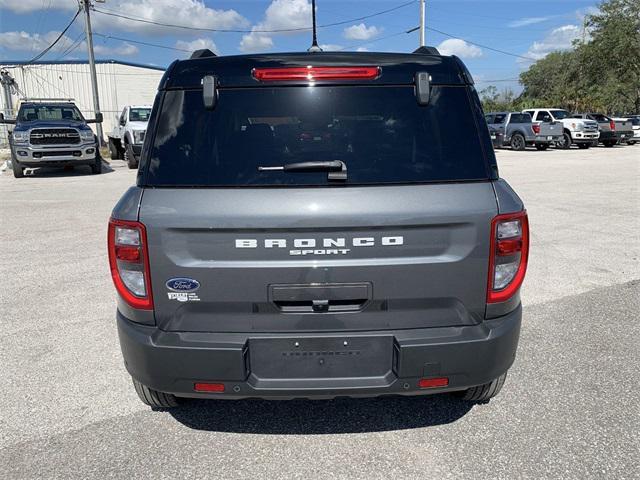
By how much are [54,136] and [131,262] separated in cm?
1574

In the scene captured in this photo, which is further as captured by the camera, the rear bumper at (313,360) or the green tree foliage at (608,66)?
the green tree foliage at (608,66)

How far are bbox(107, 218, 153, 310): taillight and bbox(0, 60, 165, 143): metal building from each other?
1708 inches

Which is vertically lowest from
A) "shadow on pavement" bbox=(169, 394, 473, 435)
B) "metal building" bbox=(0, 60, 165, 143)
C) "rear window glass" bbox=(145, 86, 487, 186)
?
"shadow on pavement" bbox=(169, 394, 473, 435)

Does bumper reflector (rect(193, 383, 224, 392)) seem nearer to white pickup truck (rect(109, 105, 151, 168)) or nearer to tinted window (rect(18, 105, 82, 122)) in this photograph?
white pickup truck (rect(109, 105, 151, 168))

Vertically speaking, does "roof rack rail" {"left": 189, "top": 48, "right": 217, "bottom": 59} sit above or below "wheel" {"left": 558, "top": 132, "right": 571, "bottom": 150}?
above

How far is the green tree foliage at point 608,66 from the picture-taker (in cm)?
4094

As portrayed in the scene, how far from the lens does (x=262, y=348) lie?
250cm

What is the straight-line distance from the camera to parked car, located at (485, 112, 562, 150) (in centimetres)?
2647

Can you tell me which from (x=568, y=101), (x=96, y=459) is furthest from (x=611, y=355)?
(x=568, y=101)

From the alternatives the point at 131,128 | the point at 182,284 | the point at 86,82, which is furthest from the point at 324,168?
the point at 86,82

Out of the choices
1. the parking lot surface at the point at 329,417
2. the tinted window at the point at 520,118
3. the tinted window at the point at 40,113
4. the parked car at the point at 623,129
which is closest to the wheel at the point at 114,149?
the tinted window at the point at 40,113

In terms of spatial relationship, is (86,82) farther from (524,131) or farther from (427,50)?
(427,50)

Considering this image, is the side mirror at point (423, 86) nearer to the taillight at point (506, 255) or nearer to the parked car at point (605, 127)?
the taillight at point (506, 255)

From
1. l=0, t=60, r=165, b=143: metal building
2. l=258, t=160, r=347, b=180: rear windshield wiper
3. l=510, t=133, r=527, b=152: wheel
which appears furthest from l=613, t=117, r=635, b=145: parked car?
l=0, t=60, r=165, b=143: metal building
